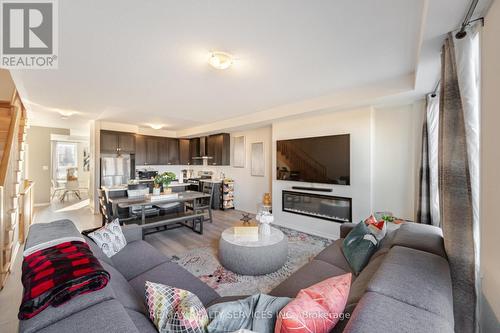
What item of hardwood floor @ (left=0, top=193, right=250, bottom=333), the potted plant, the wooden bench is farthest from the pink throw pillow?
the potted plant

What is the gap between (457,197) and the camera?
1.31 m

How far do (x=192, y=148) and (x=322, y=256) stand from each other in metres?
6.12

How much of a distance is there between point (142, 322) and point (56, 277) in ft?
1.56

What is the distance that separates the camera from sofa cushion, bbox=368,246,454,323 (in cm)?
92

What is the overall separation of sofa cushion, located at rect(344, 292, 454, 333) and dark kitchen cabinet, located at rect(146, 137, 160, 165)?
6780mm

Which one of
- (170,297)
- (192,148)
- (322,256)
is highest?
(192,148)

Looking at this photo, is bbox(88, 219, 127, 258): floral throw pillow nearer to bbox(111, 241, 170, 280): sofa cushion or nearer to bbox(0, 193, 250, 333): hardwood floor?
bbox(111, 241, 170, 280): sofa cushion

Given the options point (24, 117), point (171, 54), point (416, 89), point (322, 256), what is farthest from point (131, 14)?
point (24, 117)

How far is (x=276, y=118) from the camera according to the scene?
4121 mm

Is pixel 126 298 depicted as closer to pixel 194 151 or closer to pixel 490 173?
pixel 490 173

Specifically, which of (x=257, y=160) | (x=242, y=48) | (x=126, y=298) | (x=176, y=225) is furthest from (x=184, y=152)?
(x=126, y=298)

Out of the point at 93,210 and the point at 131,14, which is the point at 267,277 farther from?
the point at 93,210

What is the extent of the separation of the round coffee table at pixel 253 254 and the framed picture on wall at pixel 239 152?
11.8 feet

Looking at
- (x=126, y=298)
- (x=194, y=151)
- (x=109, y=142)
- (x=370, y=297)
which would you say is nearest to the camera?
(x=370, y=297)
